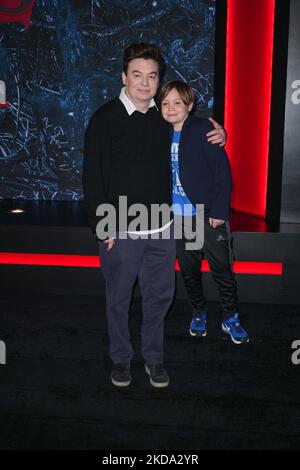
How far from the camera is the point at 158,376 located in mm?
1927

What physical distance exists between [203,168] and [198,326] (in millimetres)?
786

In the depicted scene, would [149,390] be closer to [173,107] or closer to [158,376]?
[158,376]

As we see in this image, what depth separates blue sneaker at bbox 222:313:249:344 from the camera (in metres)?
2.31

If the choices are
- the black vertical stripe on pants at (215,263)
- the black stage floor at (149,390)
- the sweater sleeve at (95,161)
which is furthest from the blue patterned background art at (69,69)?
the sweater sleeve at (95,161)

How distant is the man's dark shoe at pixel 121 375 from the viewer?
191 cm

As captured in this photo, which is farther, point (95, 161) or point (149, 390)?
point (149, 390)

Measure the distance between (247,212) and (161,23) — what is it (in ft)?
4.85

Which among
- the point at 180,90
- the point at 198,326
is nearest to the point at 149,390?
the point at 198,326

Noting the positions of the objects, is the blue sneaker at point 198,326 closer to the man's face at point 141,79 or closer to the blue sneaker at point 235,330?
the blue sneaker at point 235,330

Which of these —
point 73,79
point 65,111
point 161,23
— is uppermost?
point 161,23

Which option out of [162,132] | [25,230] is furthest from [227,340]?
[25,230]

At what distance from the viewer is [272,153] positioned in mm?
2947

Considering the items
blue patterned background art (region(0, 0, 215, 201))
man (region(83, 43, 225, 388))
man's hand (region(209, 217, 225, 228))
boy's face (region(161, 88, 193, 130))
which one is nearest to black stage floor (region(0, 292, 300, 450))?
man (region(83, 43, 225, 388))
